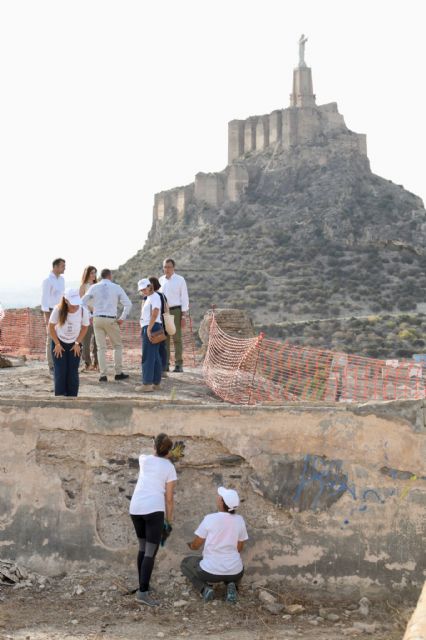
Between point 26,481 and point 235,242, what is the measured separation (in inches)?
2475

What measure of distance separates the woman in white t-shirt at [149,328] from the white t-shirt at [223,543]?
3583 millimetres

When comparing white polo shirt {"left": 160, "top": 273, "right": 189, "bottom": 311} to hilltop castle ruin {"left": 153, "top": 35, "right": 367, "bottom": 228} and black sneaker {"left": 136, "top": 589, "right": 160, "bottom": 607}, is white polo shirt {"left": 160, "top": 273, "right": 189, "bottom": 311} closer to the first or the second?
black sneaker {"left": 136, "top": 589, "right": 160, "bottom": 607}

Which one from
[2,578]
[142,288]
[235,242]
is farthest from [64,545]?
[235,242]

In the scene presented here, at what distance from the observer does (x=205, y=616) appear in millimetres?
4633

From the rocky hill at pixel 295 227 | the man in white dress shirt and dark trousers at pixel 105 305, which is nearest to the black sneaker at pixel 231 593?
the man in white dress shirt and dark trousers at pixel 105 305

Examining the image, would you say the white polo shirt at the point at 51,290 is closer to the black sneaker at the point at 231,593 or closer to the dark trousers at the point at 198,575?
the dark trousers at the point at 198,575

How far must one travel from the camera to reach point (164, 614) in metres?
4.64

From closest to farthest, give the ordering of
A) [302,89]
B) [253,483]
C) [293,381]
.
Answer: [253,483] → [293,381] → [302,89]

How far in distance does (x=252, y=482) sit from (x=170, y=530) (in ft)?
1.79

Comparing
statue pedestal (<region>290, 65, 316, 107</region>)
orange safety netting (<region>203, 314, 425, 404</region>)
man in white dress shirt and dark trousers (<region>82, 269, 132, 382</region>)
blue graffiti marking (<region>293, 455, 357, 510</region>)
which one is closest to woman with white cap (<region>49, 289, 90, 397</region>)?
man in white dress shirt and dark trousers (<region>82, 269, 132, 382</region>)

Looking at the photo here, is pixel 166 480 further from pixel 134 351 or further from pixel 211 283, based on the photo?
pixel 211 283

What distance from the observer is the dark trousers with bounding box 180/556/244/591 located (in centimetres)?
479

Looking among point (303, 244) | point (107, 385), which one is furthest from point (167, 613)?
point (303, 244)

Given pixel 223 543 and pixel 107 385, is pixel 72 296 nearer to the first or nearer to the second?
pixel 107 385
